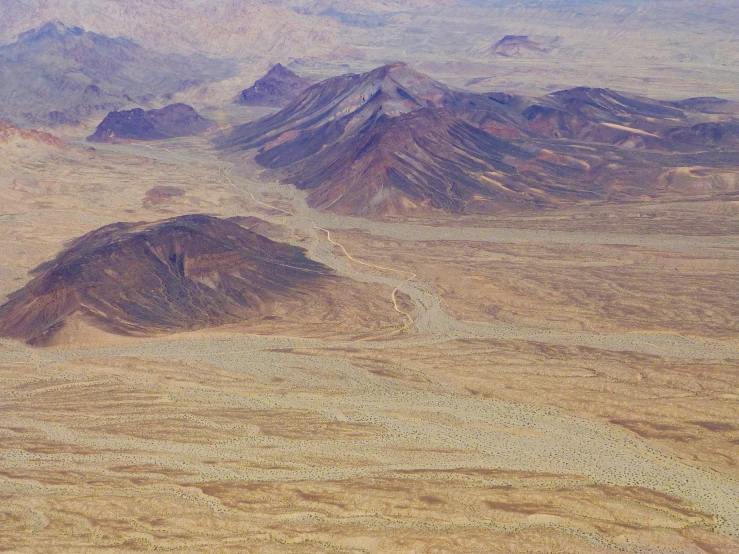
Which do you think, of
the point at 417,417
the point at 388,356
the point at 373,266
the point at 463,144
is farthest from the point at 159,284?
the point at 463,144

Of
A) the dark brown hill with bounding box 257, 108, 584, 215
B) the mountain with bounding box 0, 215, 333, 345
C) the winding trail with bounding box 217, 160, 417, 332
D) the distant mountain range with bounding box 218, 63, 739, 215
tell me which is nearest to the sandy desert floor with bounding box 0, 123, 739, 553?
the winding trail with bounding box 217, 160, 417, 332

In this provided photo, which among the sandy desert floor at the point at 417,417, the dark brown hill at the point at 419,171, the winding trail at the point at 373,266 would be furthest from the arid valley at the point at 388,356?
the winding trail at the point at 373,266

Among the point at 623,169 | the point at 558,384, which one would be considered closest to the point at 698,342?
the point at 558,384

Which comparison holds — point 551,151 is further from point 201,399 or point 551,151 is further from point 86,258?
point 201,399

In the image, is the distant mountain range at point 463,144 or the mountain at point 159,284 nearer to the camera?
the mountain at point 159,284

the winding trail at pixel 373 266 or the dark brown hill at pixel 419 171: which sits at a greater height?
the dark brown hill at pixel 419 171

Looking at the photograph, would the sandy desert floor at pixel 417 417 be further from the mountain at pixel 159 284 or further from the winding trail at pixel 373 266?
the mountain at pixel 159 284
